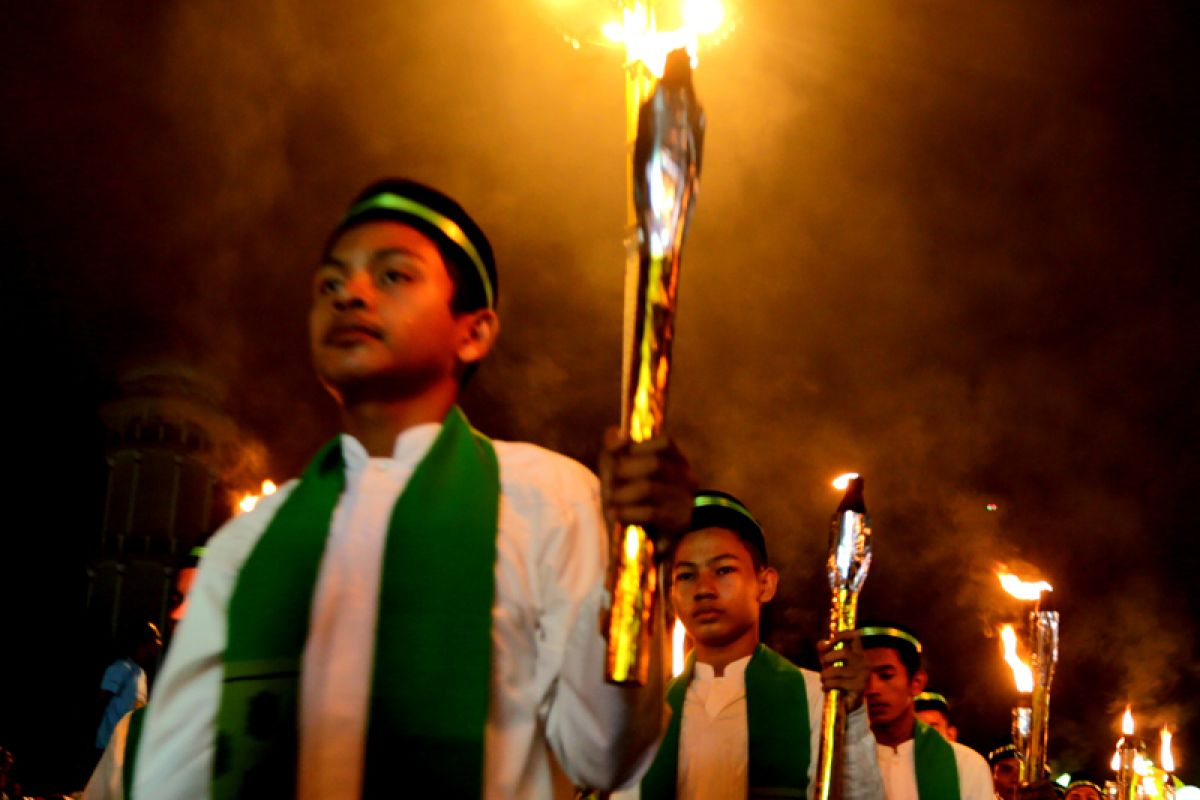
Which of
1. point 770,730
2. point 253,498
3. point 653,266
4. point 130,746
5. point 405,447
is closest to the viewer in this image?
point 653,266

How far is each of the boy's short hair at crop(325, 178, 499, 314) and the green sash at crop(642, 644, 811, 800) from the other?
2.74 m

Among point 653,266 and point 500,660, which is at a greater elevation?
point 653,266

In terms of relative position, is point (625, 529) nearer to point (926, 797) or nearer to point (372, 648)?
point (372, 648)

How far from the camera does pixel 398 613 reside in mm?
2318

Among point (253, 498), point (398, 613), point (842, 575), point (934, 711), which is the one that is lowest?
point (398, 613)

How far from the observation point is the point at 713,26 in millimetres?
2199

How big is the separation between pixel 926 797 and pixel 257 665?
18.1ft

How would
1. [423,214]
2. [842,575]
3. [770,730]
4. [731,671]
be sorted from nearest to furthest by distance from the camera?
[423,214] < [842,575] < [770,730] < [731,671]

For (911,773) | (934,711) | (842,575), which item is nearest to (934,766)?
(911,773)

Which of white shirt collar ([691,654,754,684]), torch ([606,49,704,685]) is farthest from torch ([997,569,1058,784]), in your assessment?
torch ([606,49,704,685])

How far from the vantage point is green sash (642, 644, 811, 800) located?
5.11 meters

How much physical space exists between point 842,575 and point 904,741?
3131 mm

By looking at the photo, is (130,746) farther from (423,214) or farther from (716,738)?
(423,214)

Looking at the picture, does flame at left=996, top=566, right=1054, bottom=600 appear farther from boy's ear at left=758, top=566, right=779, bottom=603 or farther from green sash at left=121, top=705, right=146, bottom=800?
green sash at left=121, top=705, right=146, bottom=800
